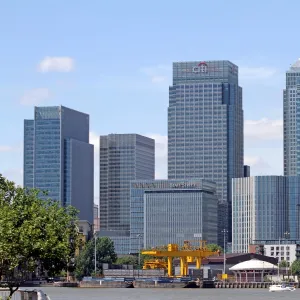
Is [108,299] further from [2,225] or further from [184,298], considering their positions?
[2,225]

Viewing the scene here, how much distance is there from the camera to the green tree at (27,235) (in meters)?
66.6

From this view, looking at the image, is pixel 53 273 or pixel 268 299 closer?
pixel 53 273

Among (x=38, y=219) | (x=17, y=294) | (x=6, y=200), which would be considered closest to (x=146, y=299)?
(x=17, y=294)

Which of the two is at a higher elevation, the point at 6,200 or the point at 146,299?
the point at 6,200

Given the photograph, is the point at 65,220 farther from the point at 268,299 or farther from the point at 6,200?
the point at 268,299

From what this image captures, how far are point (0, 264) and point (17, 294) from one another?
95.1 feet

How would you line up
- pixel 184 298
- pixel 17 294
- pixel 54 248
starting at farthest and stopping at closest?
pixel 184 298
pixel 17 294
pixel 54 248

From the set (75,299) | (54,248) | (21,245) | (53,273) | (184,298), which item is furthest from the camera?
(184,298)

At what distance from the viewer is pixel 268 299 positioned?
16138 centimetres

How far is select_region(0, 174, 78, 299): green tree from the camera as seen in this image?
66562 millimetres

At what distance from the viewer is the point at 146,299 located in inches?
5994

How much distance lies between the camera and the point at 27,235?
67312 mm

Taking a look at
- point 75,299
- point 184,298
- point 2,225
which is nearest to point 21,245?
point 2,225

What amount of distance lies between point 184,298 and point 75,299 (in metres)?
17.9
